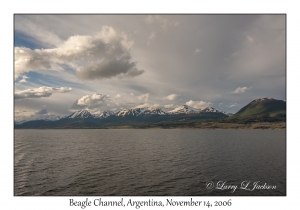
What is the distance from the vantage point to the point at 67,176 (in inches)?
1754

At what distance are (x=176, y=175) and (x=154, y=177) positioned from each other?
5.83 meters

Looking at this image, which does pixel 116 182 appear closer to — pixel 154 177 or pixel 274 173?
pixel 154 177
